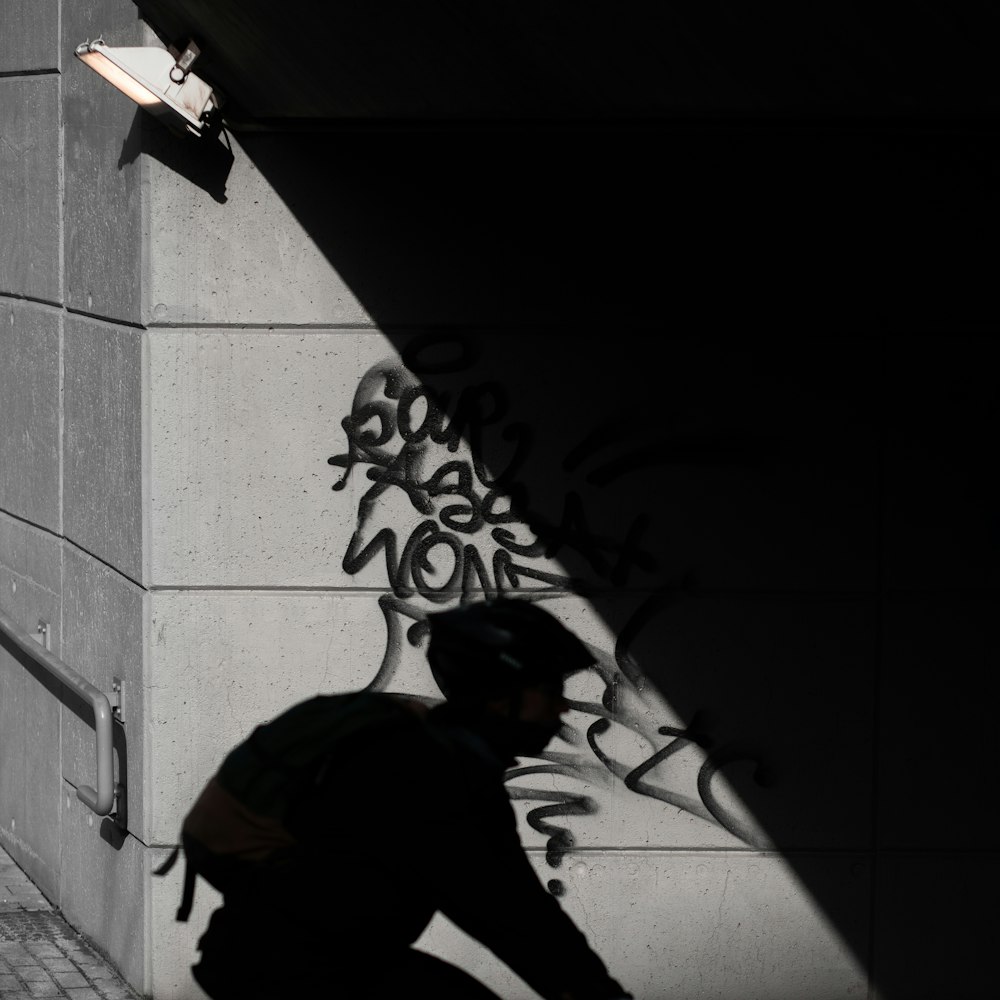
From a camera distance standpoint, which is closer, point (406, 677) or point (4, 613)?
point (406, 677)

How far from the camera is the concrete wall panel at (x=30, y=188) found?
6367mm

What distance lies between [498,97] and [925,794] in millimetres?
2568

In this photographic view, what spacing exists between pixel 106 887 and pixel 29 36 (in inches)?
123

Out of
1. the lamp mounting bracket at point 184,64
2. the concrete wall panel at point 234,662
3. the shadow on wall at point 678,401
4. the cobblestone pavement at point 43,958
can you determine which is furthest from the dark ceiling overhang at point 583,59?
the cobblestone pavement at point 43,958

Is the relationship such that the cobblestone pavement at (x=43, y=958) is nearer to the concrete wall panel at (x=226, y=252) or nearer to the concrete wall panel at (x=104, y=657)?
the concrete wall panel at (x=104, y=657)

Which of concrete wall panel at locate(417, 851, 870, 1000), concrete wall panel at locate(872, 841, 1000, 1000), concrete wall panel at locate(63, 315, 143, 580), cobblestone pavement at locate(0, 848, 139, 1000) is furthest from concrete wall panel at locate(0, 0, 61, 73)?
concrete wall panel at locate(872, 841, 1000, 1000)

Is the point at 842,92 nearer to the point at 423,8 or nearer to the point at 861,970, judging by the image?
the point at 423,8

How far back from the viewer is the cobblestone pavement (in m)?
5.77

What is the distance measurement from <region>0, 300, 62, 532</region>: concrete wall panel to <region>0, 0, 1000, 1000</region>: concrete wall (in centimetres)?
81

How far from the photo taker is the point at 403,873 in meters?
2.79

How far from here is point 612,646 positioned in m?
5.57

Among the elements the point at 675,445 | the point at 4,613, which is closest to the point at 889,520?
the point at 675,445

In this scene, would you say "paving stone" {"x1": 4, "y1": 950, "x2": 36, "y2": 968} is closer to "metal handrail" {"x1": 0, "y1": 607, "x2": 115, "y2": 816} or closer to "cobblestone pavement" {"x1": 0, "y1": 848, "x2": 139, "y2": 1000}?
"cobblestone pavement" {"x1": 0, "y1": 848, "x2": 139, "y2": 1000}

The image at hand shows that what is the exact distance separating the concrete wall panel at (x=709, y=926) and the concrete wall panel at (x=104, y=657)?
44.0 inches
